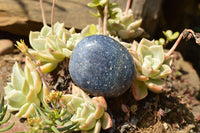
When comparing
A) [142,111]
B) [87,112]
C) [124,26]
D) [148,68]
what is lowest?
[142,111]

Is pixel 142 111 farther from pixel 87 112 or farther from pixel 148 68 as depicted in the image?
pixel 87 112

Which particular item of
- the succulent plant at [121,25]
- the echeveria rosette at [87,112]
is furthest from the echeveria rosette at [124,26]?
the echeveria rosette at [87,112]

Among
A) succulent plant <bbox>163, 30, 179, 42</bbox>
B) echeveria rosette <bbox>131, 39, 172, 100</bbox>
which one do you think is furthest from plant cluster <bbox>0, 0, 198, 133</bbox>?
succulent plant <bbox>163, 30, 179, 42</bbox>

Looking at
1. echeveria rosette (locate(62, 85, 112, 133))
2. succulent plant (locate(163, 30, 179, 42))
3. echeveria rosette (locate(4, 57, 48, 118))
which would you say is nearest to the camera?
echeveria rosette (locate(62, 85, 112, 133))

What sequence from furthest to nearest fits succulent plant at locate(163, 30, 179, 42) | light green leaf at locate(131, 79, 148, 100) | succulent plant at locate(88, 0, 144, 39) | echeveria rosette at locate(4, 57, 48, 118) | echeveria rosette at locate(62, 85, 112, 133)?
1. succulent plant at locate(163, 30, 179, 42)
2. succulent plant at locate(88, 0, 144, 39)
3. light green leaf at locate(131, 79, 148, 100)
4. echeveria rosette at locate(4, 57, 48, 118)
5. echeveria rosette at locate(62, 85, 112, 133)

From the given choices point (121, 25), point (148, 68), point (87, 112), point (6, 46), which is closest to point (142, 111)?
point (148, 68)

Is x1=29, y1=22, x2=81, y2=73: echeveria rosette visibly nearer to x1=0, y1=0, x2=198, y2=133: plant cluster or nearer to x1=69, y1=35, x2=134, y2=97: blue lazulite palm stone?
x1=0, y1=0, x2=198, y2=133: plant cluster
